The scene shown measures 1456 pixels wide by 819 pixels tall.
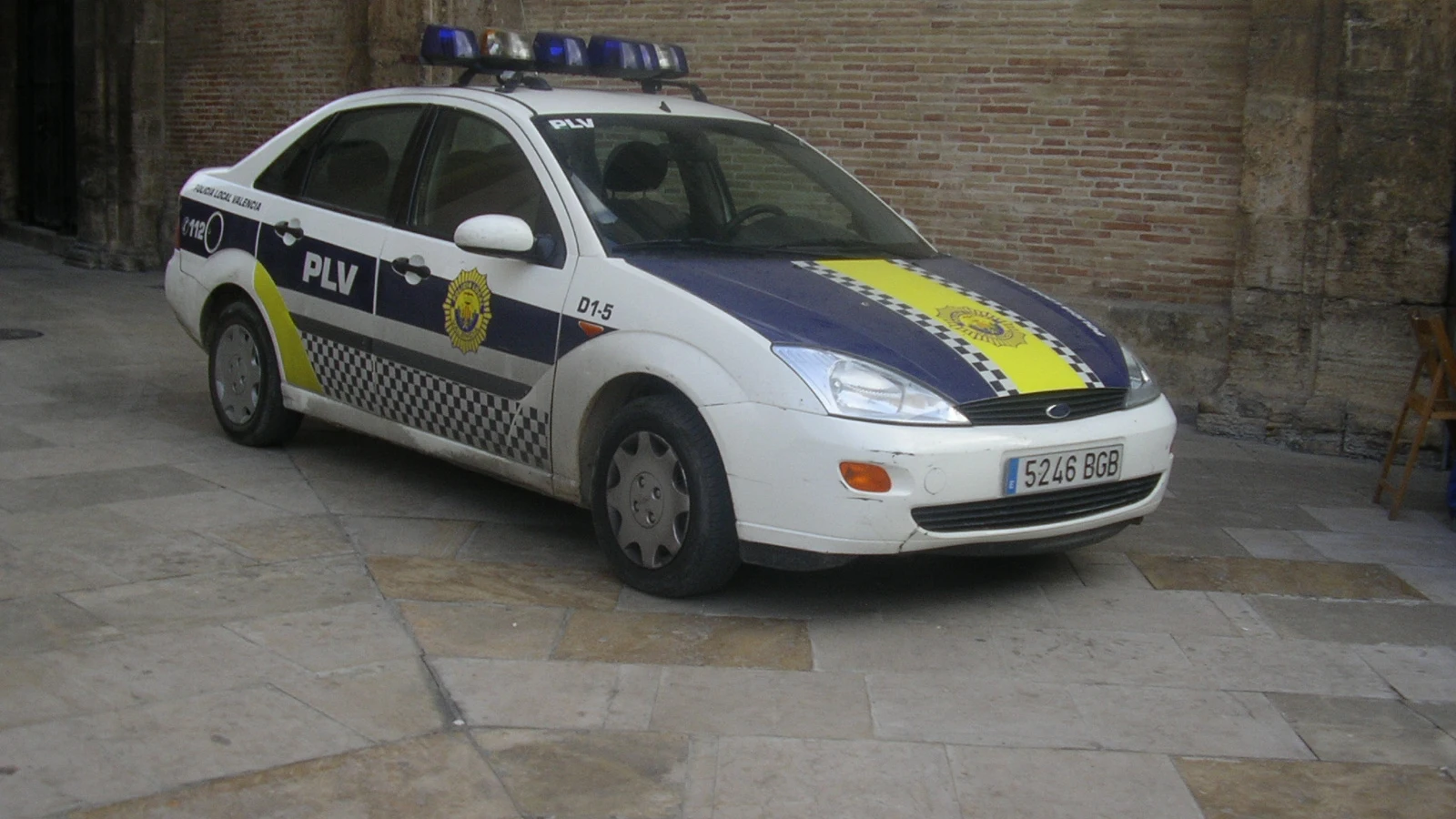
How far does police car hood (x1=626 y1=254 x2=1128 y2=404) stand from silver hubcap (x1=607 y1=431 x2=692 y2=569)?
0.50 meters

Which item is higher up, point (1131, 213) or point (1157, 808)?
point (1131, 213)

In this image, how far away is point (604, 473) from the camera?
5227 millimetres

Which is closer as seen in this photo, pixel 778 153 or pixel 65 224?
pixel 778 153

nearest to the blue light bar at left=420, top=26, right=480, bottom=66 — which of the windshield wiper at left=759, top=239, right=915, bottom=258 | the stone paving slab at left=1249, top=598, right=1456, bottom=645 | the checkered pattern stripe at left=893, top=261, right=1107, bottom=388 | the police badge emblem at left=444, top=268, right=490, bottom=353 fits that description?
the police badge emblem at left=444, top=268, right=490, bottom=353

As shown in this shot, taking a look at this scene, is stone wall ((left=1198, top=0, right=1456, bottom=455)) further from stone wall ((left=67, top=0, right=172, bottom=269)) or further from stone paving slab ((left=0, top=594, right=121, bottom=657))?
stone wall ((left=67, top=0, right=172, bottom=269))

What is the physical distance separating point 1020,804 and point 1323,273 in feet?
18.2

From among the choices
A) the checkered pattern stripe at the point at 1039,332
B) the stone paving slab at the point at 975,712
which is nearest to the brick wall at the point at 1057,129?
the checkered pattern stripe at the point at 1039,332

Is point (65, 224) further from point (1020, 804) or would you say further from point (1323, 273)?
point (1020, 804)

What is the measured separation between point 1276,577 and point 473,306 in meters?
2.98

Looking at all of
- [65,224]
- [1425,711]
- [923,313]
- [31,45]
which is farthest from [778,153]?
[31,45]

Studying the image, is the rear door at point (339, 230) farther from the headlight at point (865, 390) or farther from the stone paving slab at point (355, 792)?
the stone paving slab at point (355, 792)

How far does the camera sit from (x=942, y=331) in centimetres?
507

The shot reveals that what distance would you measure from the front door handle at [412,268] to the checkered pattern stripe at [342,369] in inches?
15.0

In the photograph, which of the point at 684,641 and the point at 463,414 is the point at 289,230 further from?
the point at 684,641
